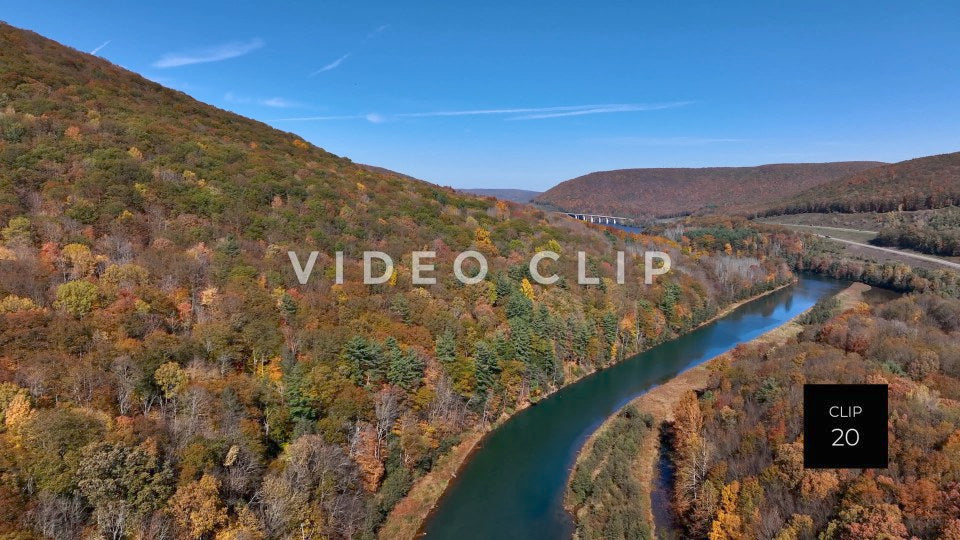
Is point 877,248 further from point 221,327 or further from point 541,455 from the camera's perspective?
point 221,327

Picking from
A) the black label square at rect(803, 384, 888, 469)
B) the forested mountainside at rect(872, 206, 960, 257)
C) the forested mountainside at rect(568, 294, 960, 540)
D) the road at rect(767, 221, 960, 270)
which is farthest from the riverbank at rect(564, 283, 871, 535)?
the forested mountainside at rect(872, 206, 960, 257)

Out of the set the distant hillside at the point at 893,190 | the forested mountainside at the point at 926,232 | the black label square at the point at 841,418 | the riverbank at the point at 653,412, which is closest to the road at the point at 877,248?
the forested mountainside at the point at 926,232

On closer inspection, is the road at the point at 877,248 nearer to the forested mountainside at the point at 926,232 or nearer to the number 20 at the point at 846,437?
the forested mountainside at the point at 926,232

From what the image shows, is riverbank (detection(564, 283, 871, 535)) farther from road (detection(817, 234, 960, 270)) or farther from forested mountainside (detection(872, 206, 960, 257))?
forested mountainside (detection(872, 206, 960, 257))

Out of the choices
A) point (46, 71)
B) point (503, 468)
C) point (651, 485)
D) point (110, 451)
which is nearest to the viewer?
point (110, 451)

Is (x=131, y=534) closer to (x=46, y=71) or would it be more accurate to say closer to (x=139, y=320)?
(x=139, y=320)

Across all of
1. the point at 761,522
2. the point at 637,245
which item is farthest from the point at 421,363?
the point at 637,245

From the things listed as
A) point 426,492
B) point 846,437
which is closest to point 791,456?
point 846,437
